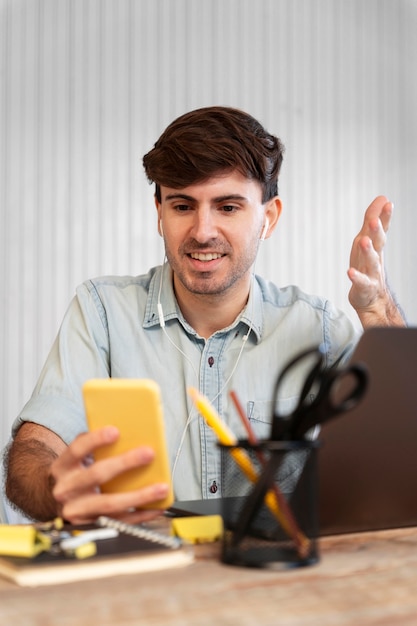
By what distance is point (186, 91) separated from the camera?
3787 mm

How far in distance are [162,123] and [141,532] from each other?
3023 mm

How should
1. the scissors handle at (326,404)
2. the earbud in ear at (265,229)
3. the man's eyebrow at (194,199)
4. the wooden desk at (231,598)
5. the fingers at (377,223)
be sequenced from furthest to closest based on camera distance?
the earbud in ear at (265,229)
the man's eyebrow at (194,199)
the fingers at (377,223)
the scissors handle at (326,404)
the wooden desk at (231,598)

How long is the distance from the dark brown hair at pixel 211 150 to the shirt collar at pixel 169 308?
0.22 m

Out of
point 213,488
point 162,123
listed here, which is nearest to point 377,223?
point 213,488

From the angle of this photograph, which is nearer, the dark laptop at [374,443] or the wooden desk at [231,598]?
the wooden desk at [231,598]

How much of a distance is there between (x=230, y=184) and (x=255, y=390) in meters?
0.43

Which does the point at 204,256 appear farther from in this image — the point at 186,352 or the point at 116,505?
the point at 116,505

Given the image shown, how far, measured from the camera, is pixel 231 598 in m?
0.72

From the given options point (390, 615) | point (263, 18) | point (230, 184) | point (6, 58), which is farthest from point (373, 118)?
point (390, 615)

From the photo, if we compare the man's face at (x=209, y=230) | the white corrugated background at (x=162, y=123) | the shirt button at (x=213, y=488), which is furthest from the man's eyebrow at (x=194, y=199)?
the white corrugated background at (x=162, y=123)

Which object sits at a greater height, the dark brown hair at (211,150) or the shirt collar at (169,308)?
the dark brown hair at (211,150)

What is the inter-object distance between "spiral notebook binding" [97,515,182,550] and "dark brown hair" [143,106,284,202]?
0.91 meters

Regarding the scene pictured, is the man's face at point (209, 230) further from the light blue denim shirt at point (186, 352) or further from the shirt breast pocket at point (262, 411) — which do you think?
the shirt breast pocket at point (262, 411)

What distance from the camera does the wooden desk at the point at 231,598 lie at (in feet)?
2.19
